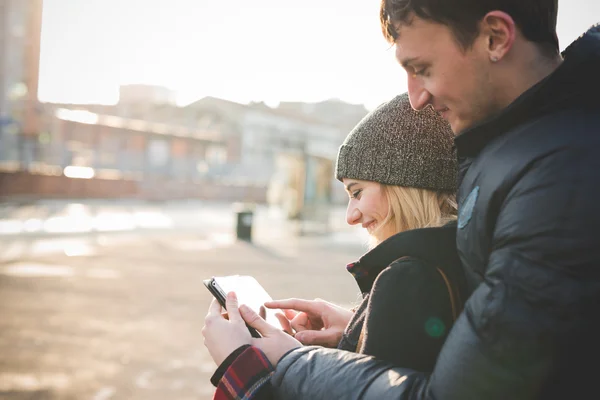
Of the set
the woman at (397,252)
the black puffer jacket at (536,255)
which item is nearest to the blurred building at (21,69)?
the woman at (397,252)

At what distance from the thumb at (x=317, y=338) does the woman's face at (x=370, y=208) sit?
1.35ft

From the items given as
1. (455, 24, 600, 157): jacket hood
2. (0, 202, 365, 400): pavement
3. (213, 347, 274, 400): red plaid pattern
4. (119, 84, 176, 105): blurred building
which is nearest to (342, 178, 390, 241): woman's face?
(213, 347, 274, 400): red plaid pattern

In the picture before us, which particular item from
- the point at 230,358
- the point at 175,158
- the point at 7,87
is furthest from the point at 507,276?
the point at 175,158

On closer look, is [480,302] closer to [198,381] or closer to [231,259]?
[198,381]

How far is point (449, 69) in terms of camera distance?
1.38 metres

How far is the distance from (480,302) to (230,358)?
2.56 feet

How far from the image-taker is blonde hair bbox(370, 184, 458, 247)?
6.13 feet

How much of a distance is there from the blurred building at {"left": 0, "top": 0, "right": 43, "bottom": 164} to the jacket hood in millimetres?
33674

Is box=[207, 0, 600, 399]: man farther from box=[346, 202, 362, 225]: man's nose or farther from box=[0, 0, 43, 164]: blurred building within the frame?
box=[0, 0, 43, 164]: blurred building

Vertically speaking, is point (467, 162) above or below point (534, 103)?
below

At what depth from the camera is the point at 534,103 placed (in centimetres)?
123

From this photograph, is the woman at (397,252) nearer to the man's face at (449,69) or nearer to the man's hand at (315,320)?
the man's hand at (315,320)

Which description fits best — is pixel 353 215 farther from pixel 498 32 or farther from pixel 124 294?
pixel 124 294

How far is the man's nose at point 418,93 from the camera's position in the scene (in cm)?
148
